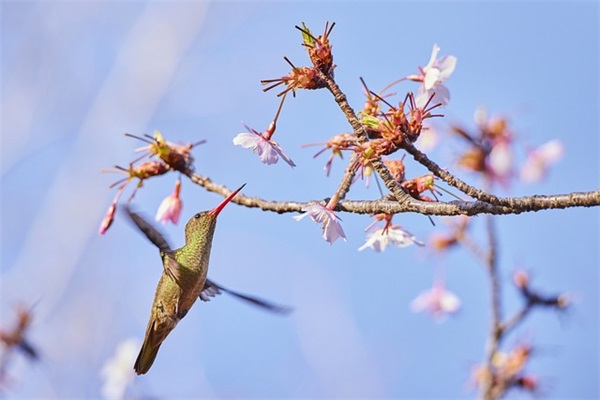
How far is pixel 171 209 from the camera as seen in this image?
271 centimetres

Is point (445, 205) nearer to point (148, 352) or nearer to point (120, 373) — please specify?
point (148, 352)

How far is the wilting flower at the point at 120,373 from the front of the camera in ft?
16.7

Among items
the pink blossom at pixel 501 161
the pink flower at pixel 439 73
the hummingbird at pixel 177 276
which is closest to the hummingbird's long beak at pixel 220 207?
the hummingbird at pixel 177 276

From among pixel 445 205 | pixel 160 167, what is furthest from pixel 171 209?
pixel 445 205

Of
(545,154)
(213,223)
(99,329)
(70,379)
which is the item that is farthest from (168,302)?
(99,329)

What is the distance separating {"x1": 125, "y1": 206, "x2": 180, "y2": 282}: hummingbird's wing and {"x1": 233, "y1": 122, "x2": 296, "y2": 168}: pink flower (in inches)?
17.3

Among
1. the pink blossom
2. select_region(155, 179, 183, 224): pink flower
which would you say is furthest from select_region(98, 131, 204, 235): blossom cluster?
the pink blossom

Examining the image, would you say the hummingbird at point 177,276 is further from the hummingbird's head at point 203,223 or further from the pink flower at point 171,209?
the pink flower at point 171,209

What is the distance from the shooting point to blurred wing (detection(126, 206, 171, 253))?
7.68ft

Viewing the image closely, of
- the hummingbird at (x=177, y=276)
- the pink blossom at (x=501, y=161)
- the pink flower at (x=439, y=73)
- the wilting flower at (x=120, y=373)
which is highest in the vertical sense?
the pink blossom at (x=501, y=161)

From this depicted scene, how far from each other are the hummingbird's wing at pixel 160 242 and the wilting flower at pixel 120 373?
2.82 meters

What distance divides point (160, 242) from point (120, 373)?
3090mm

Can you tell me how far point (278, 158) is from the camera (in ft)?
6.88

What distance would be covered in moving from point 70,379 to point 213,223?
5.81 metres
